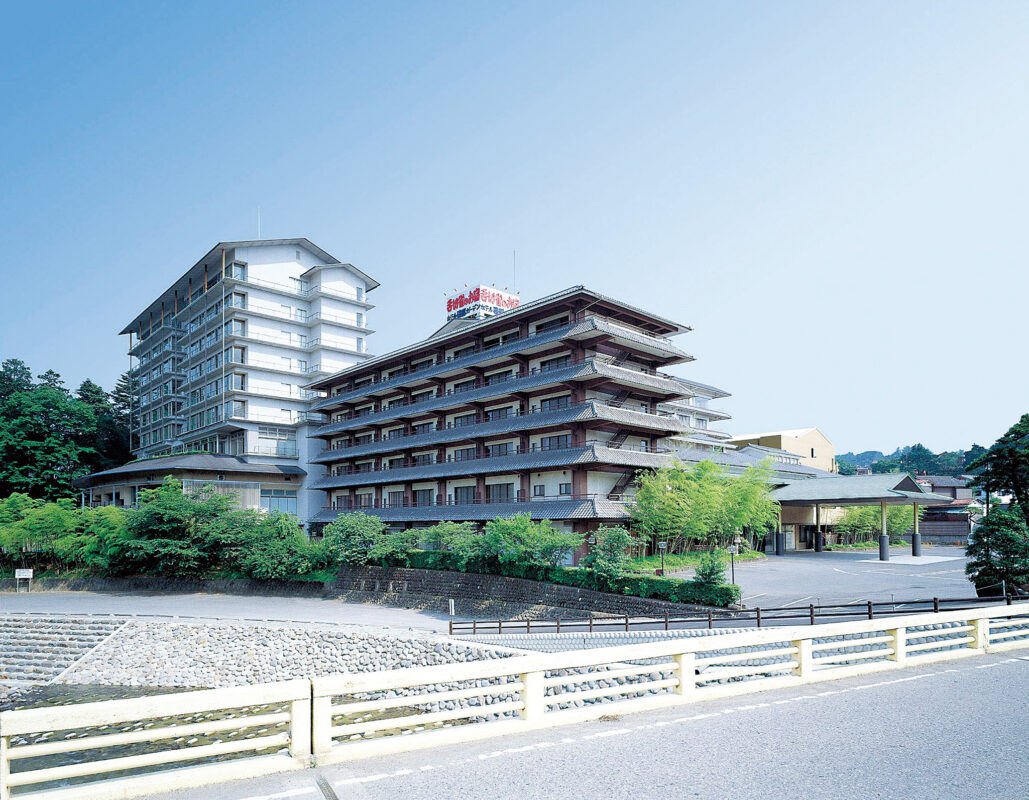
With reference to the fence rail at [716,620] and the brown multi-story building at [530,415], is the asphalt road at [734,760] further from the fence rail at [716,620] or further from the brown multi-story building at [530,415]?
the brown multi-story building at [530,415]

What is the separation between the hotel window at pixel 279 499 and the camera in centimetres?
6319

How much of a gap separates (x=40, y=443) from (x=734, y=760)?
75615 mm

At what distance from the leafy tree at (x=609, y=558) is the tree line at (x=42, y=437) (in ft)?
190

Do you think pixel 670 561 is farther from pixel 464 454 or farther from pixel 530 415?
pixel 464 454

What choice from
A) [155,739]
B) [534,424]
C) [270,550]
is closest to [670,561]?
[534,424]

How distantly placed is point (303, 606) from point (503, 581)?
12428 millimetres

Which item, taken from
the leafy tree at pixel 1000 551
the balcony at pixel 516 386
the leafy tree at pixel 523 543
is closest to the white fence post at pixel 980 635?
the leafy tree at pixel 1000 551

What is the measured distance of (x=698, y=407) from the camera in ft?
248

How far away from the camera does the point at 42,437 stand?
67.3 m

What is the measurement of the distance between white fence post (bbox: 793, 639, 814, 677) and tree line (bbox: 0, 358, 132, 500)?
72.1 meters

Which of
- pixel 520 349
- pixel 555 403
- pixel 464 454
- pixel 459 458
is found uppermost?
pixel 520 349

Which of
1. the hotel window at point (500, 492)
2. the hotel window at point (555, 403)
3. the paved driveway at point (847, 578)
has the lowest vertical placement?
the paved driveway at point (847, 578)

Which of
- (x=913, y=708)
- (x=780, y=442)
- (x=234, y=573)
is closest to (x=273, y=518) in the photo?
(x=234, y=573)

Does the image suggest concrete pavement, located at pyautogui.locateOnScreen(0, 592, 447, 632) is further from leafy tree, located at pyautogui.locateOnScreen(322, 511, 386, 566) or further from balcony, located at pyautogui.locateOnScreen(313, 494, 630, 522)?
balcony, located at pyautogui.locateOnScreen(313, 494, 630, 522)
